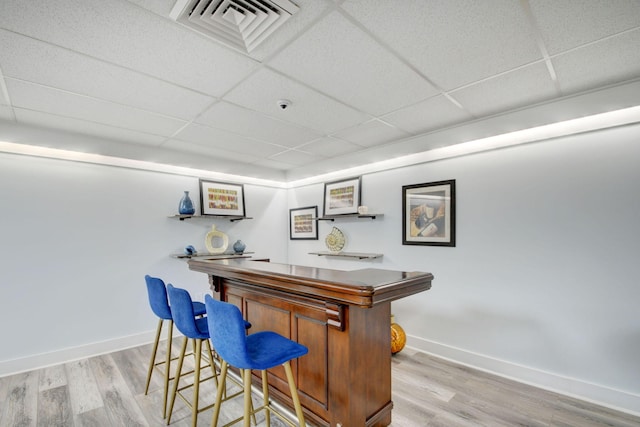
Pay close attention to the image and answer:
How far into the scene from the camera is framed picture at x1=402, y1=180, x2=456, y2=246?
3.25m

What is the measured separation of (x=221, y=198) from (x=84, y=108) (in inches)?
83.5

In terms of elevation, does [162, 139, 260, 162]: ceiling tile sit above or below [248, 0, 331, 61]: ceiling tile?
below

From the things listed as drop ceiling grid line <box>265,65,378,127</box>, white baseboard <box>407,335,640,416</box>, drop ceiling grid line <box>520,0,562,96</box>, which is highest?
drop ceiling grid line <box>520,0,562,96</box>

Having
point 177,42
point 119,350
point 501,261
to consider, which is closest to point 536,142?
point 501,261

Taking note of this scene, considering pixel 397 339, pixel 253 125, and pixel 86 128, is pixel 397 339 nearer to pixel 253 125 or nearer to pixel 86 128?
pixel 253 125

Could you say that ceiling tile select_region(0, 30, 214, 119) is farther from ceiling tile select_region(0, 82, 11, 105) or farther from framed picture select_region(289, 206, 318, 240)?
framed picture select_region(289, 206, 318, 240)

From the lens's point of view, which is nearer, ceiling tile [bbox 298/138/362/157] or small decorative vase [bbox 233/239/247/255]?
ceiling tile [bbox 298/138/362/157]

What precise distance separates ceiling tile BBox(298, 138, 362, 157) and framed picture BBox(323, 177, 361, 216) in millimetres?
524

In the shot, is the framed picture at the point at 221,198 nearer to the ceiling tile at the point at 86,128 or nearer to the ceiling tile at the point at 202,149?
the ceiling tile at the point at 202,149

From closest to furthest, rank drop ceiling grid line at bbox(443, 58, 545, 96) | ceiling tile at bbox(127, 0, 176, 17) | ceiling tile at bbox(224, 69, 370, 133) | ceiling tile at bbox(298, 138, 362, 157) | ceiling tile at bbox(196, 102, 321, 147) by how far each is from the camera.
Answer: ceiling tile at bbox(127, 0, 176, 17) → drop ceiling grid line at bbox(443, 58, 545, 96) → ceiling tile at bbox(224, 69, 370, 133) → ceiling tile at bbox(196, 102, 321, 147) → ceiling tile at bbox(298, 138, 362, 157)

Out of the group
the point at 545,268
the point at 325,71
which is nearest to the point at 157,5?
the point at 325,71

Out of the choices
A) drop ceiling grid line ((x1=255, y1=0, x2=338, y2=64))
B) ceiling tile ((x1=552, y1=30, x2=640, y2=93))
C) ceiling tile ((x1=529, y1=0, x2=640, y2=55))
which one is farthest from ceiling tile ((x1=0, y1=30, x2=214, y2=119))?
ceiling tile ((x1=552, y1=30, x2=640, y2=93))

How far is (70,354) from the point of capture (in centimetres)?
320

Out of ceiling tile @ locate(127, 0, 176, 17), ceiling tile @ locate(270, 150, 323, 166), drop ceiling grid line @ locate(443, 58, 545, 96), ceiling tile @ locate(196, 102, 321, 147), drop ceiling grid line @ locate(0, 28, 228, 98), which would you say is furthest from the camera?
ceiling tile @ locate(270, 150, 323, 166)
